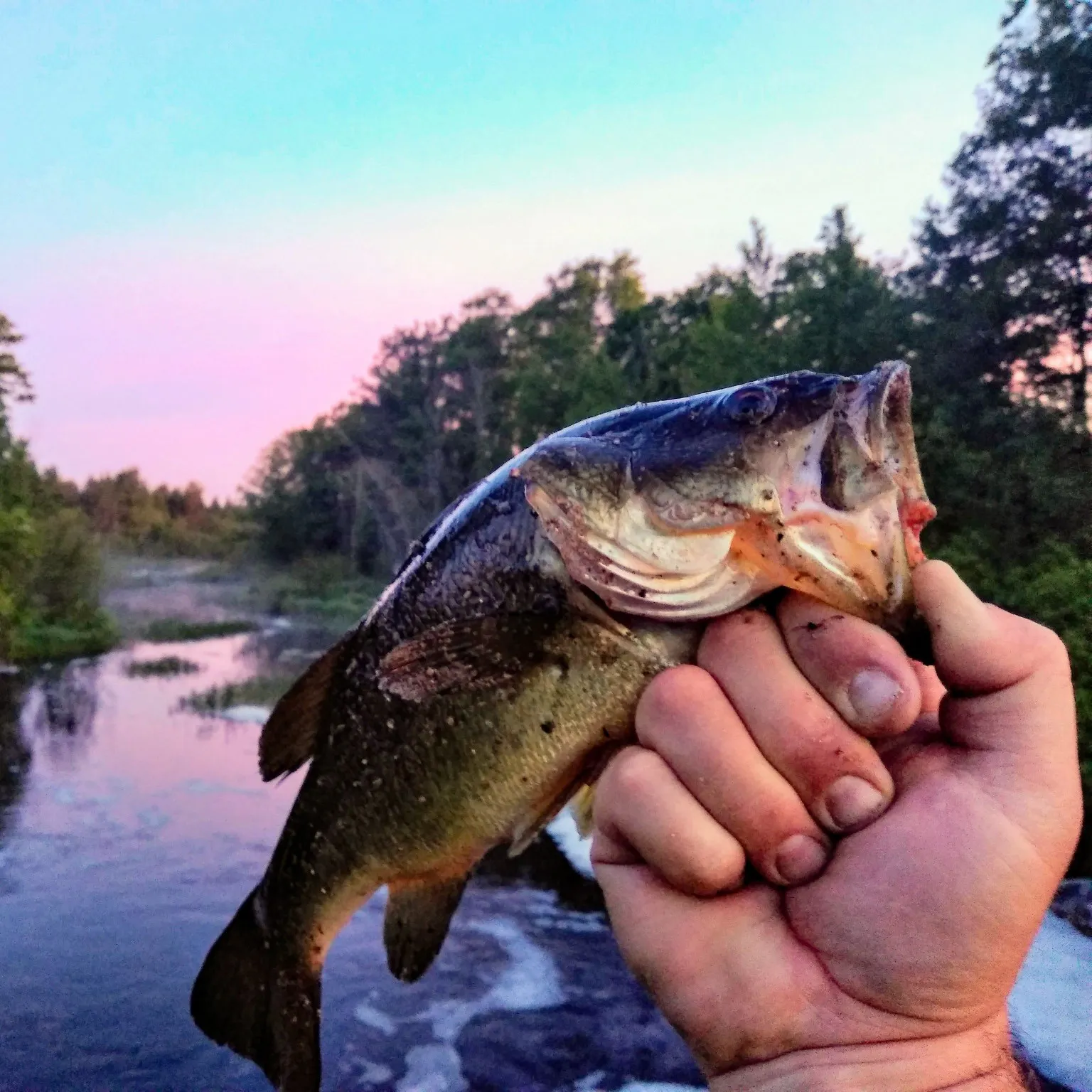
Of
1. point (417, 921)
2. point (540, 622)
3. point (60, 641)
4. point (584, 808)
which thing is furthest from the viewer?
point (60, 641)

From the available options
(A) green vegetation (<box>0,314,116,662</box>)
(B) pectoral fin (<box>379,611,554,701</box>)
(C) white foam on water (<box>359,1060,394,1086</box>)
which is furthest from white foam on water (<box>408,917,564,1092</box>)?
(A) green vegetation (<box>0,314,116,662</box>)

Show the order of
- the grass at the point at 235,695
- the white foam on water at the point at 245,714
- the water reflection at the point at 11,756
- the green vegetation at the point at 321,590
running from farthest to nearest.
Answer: the green vegetation at the point at 321,590, the grass at the point at 235,695, the white foam on water at the point at 245,714, the water reflection at the point at 11,756

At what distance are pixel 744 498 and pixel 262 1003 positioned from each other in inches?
87.0

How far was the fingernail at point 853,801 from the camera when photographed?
1.73 metres

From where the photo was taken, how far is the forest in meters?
16.9

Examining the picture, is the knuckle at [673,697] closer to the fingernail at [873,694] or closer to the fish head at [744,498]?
the fish head at [744,498]

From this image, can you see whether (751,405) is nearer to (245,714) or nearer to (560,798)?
(560,798)

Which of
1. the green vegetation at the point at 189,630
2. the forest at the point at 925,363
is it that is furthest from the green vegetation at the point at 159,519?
the green vegetation at the point at 189,630

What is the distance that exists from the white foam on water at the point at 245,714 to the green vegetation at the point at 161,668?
542 centimetres

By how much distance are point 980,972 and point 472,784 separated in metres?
1.11

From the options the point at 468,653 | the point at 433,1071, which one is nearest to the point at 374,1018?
the point at 433,1071

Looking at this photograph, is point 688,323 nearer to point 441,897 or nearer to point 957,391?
point 957,391

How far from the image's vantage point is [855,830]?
5.79 ft

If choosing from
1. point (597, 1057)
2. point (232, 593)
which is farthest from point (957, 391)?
point (232, 593)
